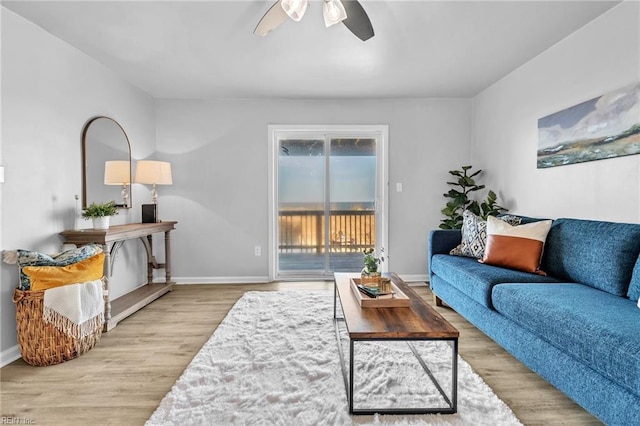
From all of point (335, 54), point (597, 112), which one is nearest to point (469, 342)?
point (597, 112)

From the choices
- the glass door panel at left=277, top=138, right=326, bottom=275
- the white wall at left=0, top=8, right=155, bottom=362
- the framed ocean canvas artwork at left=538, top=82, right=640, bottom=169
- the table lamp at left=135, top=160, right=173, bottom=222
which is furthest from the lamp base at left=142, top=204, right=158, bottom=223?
the framed ocean canvas artwork at left=538, top=82, right=640, bottom=169

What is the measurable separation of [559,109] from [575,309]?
1920 millimetres

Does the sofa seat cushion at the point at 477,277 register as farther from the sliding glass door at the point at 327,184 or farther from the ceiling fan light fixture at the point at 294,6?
the ceiling fan light fixture at the point at 294,6

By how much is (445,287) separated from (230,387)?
208cm

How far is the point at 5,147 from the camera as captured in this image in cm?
229

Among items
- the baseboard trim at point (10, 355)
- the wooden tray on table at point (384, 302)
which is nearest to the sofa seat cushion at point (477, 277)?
the wooden tray on table at point (384, 302)

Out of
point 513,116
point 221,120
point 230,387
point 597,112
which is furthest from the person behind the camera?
point 221,120

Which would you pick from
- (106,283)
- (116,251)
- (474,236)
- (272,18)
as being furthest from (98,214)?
(474,236)

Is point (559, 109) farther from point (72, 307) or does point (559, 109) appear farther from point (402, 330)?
point (72, 307)

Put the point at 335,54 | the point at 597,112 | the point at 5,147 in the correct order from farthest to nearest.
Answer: the point at 335,54 → the point at 597,112 → the point at 5,147

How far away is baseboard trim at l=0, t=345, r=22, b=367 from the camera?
2248 millimetres

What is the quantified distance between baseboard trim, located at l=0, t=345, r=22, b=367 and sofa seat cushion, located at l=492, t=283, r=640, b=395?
324 cm

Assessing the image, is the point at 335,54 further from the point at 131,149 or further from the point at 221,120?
the point at 131,149

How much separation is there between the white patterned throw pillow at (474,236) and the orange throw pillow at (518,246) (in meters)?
0.23
